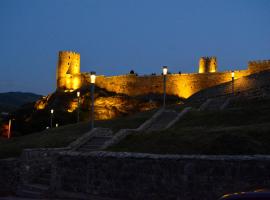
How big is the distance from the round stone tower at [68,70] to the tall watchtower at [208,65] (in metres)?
32.9

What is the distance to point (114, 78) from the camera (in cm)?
9988

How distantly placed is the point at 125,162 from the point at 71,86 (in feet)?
314

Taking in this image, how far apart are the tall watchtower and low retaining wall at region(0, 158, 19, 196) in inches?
2775

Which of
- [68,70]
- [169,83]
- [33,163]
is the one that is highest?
[68,70]

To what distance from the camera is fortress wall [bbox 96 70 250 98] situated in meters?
80.7

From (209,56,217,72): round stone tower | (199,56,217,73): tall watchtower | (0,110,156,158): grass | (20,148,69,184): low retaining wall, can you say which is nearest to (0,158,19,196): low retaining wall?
(20,148,69,184): low retaining wall

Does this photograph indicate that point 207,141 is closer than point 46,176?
Yes

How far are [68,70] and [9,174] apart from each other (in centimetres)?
9295

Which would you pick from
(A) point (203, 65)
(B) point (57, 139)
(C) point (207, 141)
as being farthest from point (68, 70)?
(C) point (207, 141)

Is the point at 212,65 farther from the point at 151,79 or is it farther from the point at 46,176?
the point at 46,176

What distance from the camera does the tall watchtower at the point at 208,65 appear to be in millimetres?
87250

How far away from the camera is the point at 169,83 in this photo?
88.2 m

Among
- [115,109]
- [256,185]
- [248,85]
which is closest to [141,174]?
[256,185]

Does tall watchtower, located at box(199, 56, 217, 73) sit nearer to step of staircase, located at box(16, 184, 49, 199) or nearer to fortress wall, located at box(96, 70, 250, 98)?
fortress wall, located at box(96, 70, 250, 98)
